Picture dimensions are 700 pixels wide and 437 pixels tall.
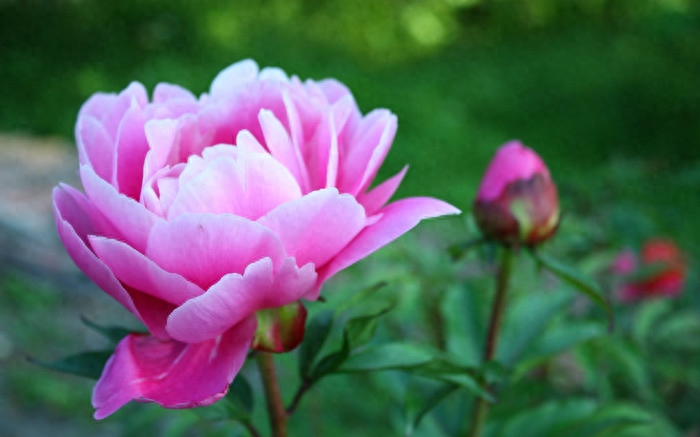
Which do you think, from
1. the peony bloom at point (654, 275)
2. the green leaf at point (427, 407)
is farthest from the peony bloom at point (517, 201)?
the peony bloom at point (654, 275)

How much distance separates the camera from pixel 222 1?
202 inches

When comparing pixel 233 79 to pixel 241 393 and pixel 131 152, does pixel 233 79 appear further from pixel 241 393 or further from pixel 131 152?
pixel 241 393

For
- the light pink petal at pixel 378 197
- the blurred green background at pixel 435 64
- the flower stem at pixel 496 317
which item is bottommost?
the blurred green background at pixel 435 64

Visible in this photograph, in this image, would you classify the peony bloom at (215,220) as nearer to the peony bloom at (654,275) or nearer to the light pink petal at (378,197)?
the light pink petal at (378,197)

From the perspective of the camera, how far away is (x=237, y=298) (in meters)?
0.41

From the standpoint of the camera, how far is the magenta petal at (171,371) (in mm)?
407

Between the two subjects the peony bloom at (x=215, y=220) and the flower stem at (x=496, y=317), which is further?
the flower stem at (x=496, y=317)

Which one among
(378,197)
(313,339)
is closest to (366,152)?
(378,197)

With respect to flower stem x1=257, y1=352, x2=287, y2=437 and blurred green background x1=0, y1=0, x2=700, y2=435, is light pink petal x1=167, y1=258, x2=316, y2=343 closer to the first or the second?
flower stem x1=257, y1=352, x2=287, y2=437

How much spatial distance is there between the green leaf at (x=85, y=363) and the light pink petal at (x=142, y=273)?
0.32ft

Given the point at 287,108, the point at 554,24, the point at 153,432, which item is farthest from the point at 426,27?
the point at 287,108

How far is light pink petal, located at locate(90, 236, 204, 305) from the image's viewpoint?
15.7 inches

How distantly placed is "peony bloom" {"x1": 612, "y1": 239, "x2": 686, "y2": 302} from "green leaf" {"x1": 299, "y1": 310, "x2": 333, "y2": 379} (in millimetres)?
698

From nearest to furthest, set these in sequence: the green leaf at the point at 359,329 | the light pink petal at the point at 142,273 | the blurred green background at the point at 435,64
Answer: the light pink petal at the point at 142,273
the green leaf at the point at 359,329
the blurred green background at the point at 435,64
